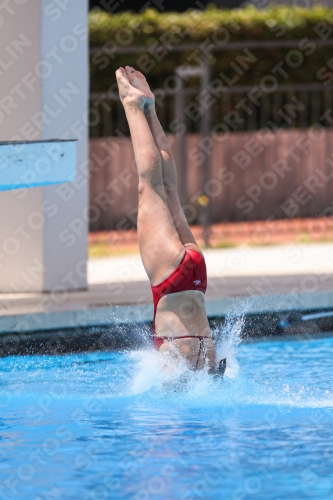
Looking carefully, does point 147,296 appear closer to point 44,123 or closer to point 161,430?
point 44,123

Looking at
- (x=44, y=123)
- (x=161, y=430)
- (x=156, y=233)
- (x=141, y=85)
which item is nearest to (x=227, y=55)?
(x=44, y=123)

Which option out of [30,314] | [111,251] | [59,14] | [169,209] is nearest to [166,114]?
[111,251]

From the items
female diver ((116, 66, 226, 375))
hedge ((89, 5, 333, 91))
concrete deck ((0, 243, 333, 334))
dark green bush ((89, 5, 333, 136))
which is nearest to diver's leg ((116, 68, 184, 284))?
female diver ((116, 66, 226, 375))

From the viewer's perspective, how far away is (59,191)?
6902 millimetres

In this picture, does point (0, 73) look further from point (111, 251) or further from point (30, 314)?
point (111, 251)

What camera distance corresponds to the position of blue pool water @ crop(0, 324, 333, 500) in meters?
3.24

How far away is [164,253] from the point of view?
4078 millimetres

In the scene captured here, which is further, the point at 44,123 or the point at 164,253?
the point at 44,123

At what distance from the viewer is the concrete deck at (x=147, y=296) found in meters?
5.83

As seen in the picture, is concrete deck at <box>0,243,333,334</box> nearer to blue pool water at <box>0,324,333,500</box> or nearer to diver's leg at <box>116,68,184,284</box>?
blue pool water at <box>0,324,333,500</box>

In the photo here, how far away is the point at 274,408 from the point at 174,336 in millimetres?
571

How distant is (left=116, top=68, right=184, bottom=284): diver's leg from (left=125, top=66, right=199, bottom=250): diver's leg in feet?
0.20

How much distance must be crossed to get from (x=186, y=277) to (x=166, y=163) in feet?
1.72

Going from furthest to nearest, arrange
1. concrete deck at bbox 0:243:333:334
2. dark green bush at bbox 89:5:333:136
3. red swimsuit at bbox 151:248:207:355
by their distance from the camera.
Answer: dark green bush at bbox 89:5:333:136 < concrete deck at bbox 0:243:333:334 < red swimsuit at bbox 151:248:207:355
